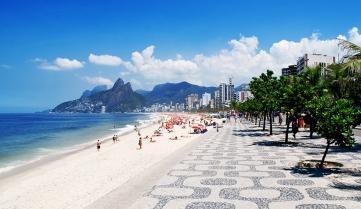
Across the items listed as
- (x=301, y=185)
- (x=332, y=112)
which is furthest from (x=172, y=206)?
(x=332, y=112)

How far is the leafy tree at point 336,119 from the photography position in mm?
16859

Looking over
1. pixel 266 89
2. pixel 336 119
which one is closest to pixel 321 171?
pixel 336 119

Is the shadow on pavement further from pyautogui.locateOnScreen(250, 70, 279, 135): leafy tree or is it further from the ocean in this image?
the ocean

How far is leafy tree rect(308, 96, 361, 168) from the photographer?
1686cm

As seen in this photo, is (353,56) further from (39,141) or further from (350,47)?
(39,141)

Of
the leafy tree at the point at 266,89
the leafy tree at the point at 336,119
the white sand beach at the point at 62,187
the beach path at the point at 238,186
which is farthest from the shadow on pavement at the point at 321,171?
the leafy tree at the point at 266,89

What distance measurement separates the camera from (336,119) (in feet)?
55.0

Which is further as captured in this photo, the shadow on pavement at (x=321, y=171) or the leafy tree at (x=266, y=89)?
the leafy tree at (x=266, y=89)

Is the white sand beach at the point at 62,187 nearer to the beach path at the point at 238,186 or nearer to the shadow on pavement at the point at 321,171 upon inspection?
the beach path at the point at 238,186

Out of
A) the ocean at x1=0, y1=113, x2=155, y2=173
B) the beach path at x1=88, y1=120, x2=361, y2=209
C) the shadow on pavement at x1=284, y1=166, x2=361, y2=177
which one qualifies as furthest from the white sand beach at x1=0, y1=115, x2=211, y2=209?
the ocean at x1=0, y1=113, x2=155, y2=173

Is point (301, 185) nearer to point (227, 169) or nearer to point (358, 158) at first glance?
point (227, 169)

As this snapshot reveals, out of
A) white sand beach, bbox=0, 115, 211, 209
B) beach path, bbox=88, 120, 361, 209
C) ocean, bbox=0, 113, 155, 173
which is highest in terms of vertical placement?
beach path, bbox=88, 120, 361, 209

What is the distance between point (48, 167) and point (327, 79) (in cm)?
2354

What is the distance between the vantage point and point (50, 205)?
15023 mm
